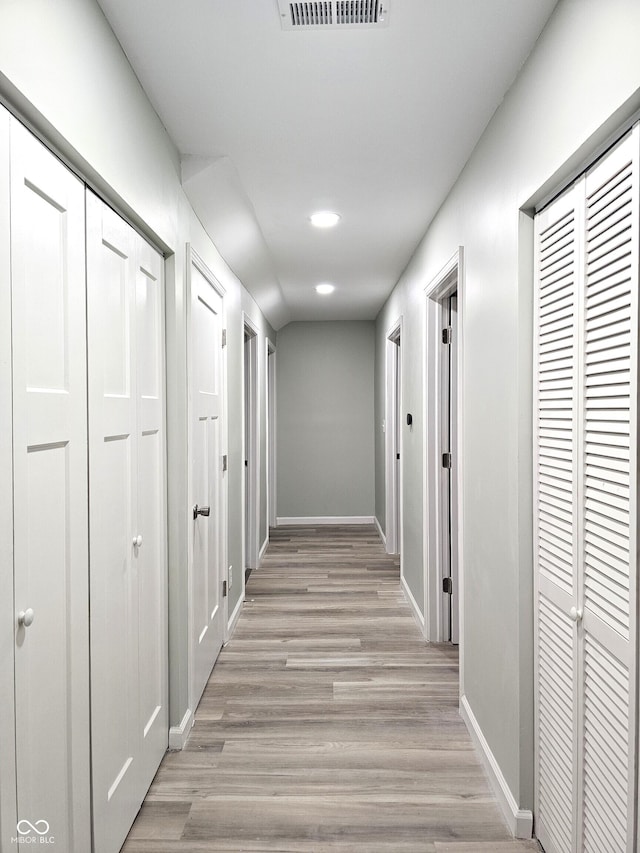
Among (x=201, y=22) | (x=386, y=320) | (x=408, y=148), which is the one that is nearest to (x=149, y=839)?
(x=201, y=22)

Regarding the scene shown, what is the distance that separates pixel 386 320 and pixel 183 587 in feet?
12.3

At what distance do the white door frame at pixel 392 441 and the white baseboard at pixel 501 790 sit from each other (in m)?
3.04

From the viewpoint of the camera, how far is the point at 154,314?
2.13 meters

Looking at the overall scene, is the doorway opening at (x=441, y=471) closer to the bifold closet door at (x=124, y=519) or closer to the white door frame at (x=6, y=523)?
the bifold closet door at (x=124, y=519)

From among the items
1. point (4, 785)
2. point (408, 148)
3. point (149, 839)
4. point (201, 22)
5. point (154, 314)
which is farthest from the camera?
point (408, 148)

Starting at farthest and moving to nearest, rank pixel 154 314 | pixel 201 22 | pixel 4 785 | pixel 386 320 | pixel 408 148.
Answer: pixel 386 320
pixel 408 148
pixel 154 314
pixel 201 22
pixel 4 785

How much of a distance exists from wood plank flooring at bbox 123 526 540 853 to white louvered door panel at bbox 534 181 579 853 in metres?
0.32

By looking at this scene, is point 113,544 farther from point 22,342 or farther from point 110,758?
point 22,342

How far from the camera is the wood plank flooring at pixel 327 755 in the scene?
6.06 ft

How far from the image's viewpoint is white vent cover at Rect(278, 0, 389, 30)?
4.83 ft

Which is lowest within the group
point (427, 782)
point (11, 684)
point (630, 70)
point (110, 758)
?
point (427, 782)

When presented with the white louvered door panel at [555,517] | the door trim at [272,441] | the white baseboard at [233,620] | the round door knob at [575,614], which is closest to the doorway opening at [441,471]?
the white baseboard at [233,620]

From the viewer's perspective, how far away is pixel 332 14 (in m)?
1.51

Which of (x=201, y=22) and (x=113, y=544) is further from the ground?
(x=201, y=22)
